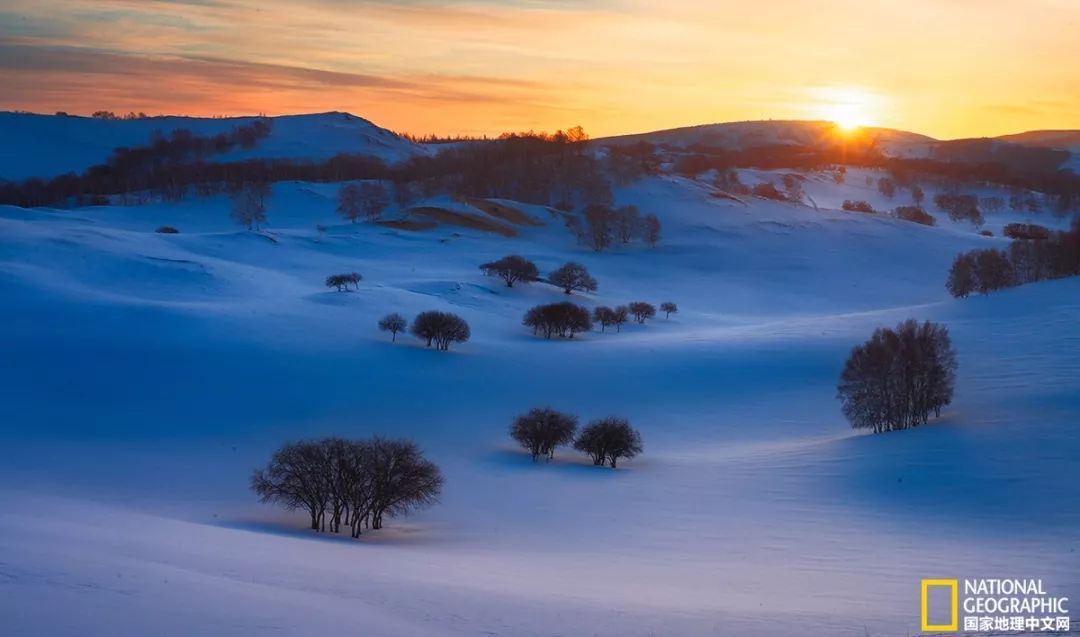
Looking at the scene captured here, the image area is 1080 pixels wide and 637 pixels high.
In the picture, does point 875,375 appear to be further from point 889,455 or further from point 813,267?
point 813,267

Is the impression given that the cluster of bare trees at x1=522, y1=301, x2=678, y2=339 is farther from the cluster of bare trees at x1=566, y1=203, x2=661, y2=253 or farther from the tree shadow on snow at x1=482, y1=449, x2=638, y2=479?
the cluster of bare trees at x1=566, y1=203, x2=661, y2=253

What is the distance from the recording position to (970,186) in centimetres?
18425

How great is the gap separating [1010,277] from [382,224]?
195ft

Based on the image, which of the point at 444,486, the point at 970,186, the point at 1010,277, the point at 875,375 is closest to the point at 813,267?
the point at 1010,277

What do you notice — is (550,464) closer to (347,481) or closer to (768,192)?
(347,481)

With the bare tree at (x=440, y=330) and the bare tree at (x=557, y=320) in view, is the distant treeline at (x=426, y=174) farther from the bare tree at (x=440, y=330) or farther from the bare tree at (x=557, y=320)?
the bare tree at (x=440, y=330)

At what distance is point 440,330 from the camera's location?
51.9 m

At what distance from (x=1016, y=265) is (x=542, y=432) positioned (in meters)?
56.4

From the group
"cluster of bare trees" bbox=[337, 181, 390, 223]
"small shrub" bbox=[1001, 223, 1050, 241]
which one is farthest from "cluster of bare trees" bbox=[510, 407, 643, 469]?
"small shrub" bbox=[1001, 223, 1050, 241]

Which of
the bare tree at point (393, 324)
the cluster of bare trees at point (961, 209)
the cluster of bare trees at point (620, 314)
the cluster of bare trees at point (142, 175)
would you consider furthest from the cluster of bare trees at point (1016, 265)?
the cluster of bare trees at point (142, 175)

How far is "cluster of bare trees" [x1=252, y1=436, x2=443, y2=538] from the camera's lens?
91.2 ft

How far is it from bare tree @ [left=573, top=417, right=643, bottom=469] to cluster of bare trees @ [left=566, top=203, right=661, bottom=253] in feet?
220

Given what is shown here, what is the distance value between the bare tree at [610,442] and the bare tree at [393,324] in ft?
62.1

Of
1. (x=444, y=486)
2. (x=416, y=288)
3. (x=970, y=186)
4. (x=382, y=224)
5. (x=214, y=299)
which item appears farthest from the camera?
(x=970, y=186)
